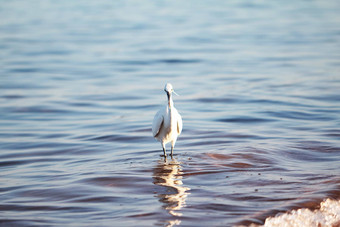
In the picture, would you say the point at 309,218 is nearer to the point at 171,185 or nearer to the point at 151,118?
the point at 171,185

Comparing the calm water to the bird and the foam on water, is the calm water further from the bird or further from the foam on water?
the bird

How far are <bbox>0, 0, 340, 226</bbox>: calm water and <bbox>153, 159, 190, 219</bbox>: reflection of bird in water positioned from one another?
0.03 metres

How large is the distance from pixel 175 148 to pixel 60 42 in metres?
13.8

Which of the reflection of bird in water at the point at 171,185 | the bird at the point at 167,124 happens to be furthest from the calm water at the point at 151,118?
the bird at the point at 167,124

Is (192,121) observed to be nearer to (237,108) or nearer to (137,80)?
(237,108)

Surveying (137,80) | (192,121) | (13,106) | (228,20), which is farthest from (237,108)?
(228,20)

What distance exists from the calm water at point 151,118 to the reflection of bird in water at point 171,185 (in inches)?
1.0

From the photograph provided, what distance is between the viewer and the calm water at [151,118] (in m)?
6.56

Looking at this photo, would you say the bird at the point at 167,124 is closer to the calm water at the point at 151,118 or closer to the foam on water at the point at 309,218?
the calm water at the point at 151,118

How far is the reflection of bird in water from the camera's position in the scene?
21.1ft

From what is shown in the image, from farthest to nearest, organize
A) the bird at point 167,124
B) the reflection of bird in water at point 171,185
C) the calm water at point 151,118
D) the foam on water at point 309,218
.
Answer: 1. the bird at point 167,124
2. the calm water at point 151,118
3. the reflection of bird in water at point 171,185
4. the foam on water at point 309,218

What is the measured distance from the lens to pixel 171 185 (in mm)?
7223

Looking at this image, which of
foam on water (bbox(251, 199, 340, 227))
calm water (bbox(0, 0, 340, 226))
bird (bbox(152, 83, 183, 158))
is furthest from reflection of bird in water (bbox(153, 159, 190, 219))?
foam on water (bbox(251, 199, 340, 227))

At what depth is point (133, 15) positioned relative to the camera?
29438mm
